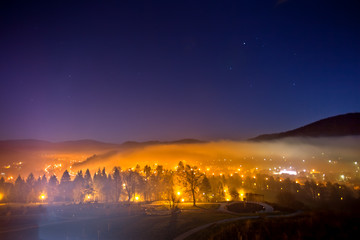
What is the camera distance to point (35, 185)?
60.2 m

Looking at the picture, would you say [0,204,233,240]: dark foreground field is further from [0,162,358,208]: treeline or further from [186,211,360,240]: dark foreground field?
[0,162,358,208]: treeline

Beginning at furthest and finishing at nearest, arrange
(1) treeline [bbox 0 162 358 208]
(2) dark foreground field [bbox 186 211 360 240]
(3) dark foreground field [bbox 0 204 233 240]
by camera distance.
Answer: (1) treeline [bbox 0 162 358 208] → (3) dark foreground field [bbox 0 204 233 240] → (2) dark foreground field [bbox 186 211 360 240]

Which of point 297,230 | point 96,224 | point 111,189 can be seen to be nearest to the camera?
point 297,230

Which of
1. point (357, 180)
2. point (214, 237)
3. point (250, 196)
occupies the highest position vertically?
point (214, 237)

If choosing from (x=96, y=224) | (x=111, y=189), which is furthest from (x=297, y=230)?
(x=111, y=189)

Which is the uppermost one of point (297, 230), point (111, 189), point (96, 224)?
point (297, 230)

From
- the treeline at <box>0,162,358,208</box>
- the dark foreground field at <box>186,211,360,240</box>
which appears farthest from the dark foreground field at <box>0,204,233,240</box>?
the treeline at <box>0,162,358,208</box>

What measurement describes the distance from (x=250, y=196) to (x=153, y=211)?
2261cm

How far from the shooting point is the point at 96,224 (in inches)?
1238

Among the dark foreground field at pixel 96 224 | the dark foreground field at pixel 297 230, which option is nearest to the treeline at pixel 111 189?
the dark foreground field at pixel 96 224

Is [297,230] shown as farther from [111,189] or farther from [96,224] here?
[111,189]

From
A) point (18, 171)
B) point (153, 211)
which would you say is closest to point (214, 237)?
point (153, 211)

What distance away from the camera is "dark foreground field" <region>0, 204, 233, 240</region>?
26.8 m

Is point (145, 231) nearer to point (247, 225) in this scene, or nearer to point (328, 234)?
point (247, 225)
